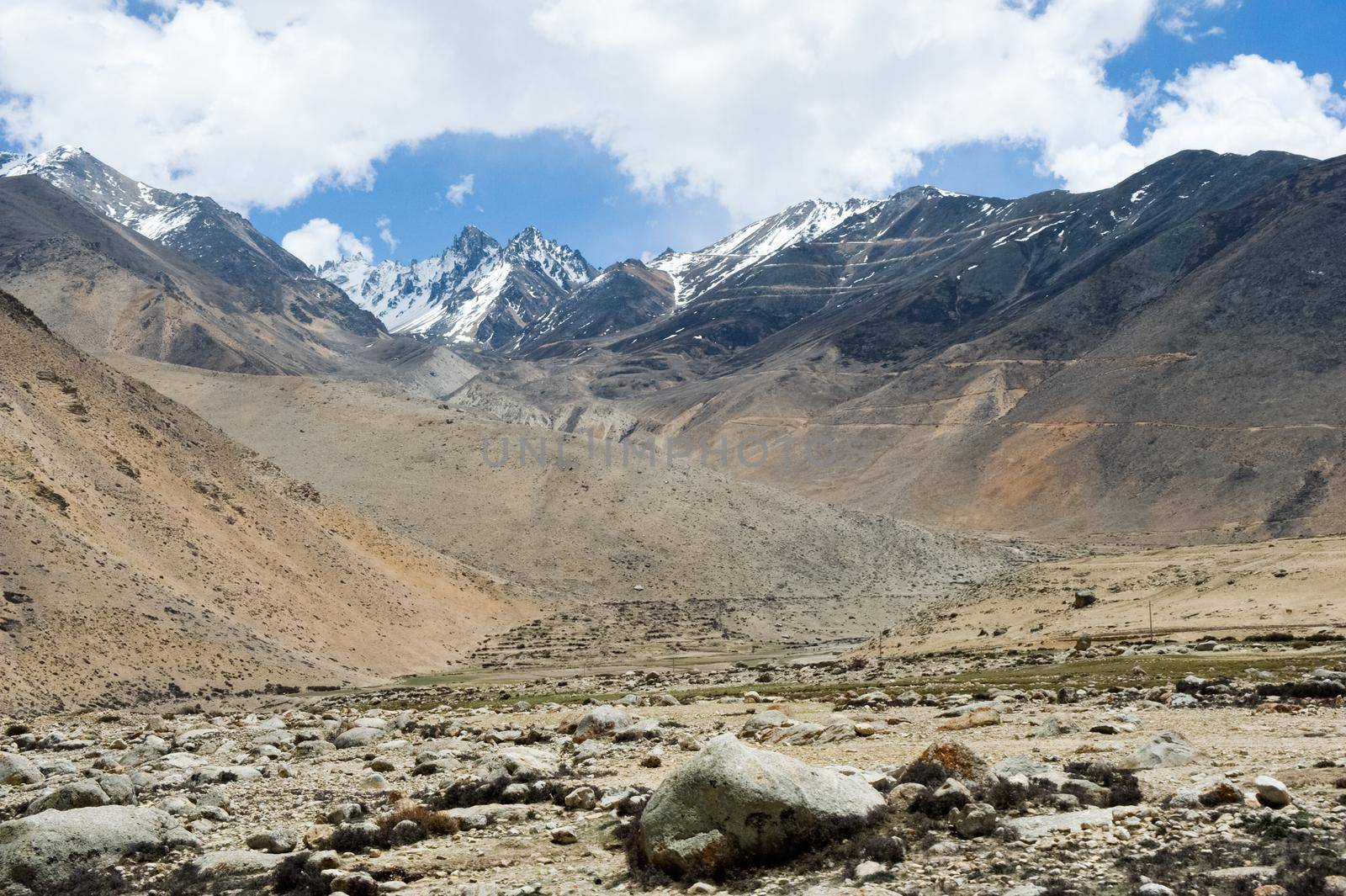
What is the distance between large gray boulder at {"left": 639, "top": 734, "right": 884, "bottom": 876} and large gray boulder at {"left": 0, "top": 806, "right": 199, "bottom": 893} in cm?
797

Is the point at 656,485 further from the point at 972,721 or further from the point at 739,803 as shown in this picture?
the point at 739,803

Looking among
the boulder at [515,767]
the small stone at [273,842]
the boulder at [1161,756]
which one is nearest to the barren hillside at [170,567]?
the boulder at [515,767]

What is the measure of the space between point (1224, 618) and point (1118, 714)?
2953 centimetres

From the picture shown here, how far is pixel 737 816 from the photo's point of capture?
12562 millimetres

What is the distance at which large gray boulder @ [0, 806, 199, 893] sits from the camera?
555 inches

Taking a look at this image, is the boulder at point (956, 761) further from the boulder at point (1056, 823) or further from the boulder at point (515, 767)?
the boulder at point (515, 767)

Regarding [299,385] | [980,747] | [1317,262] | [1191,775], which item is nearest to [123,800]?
[980,747]

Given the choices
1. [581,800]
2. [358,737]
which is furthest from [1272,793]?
[358,737]

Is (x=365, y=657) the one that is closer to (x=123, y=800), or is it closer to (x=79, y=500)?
(x=79, y=500)

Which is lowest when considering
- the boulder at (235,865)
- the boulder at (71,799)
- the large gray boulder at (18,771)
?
the large gray boulder at (18,771)

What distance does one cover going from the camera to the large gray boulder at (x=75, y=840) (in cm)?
1409

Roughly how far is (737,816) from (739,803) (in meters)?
0.15

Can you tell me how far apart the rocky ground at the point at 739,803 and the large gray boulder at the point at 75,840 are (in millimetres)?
37

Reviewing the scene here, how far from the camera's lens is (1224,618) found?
47719mm
